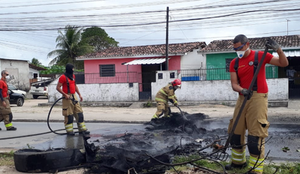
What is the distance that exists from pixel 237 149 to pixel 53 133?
595cm

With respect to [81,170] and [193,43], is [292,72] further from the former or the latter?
[81,170]

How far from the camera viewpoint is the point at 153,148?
18.8ft

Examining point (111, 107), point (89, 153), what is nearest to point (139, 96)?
point (111, 107)

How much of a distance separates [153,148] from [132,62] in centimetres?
1557

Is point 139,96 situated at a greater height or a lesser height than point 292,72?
lesser

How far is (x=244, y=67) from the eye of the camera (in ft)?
13.5

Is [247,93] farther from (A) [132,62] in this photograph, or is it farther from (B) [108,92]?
Answer: (A) [132,62]

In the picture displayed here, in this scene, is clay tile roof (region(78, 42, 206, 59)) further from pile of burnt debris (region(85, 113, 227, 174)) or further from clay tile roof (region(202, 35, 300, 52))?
pile of burnt debris (region(85, 113, 227, 174))

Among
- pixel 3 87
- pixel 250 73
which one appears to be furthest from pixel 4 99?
pixel 250 73

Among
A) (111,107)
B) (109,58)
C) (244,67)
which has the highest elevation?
(109,58)

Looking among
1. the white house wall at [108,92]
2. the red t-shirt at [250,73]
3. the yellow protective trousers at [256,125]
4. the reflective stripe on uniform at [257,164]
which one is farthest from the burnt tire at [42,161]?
the white house wall at [108,92]

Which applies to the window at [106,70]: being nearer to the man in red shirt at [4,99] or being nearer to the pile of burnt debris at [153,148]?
the man in red shirt at [4,99]

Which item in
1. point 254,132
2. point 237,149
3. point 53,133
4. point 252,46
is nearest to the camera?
point 254,132

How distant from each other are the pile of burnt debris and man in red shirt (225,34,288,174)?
453 mm
